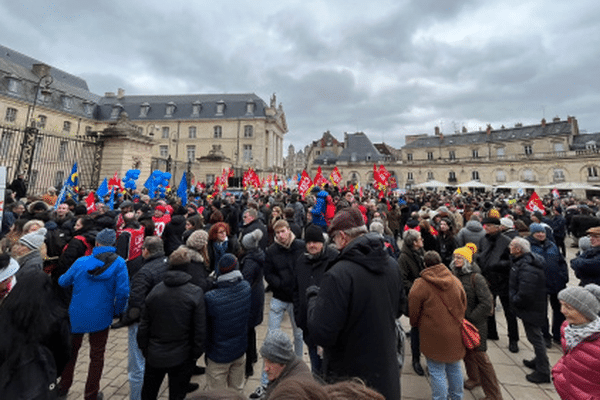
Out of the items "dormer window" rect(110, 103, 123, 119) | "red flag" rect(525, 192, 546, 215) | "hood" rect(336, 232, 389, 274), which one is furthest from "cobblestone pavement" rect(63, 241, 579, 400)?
"dormer window" rect(110, 103, 123, 119)

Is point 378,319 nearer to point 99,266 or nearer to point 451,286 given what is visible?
point 451,286

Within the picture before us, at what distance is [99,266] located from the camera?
9.96 feet

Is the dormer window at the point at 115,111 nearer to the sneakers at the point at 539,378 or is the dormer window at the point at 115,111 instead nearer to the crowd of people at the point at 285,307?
the crowd of people at the point at 285,307

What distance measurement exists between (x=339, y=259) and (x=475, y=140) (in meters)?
52.8

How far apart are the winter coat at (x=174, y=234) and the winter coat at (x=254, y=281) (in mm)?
2553

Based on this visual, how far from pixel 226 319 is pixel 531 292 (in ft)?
12.8

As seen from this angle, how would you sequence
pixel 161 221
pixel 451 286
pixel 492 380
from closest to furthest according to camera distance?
pixel 451 286
pixel 492 380
pixel 161 221

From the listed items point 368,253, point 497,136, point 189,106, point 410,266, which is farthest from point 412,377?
point 497,136

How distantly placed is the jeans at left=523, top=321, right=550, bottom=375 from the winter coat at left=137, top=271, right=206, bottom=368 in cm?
411

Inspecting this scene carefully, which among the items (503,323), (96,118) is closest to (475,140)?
(503,323)

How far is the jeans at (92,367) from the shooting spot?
293cm

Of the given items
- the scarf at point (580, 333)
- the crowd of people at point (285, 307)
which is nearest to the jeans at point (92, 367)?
the crowd of people at point (285, 307)

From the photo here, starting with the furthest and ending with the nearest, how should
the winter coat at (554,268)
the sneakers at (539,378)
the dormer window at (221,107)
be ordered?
the dormer window at (221,107) → the winter coat at (554,268) → the sneakers at (539,378)

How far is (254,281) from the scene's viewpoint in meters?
3.47
